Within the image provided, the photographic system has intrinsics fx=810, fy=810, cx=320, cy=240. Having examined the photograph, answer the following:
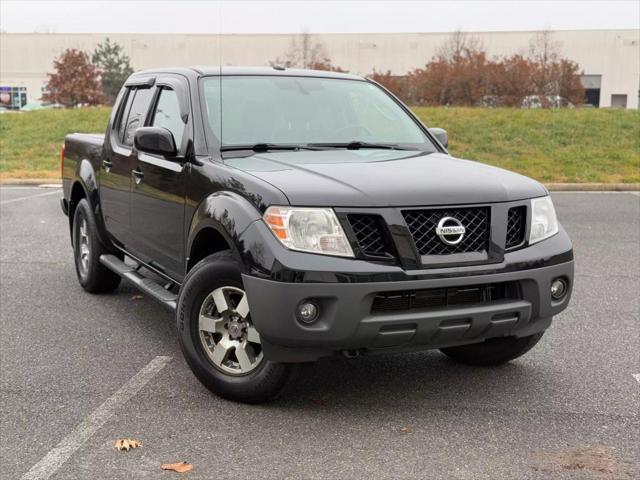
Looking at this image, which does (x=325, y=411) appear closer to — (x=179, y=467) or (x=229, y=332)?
(x=229, y=332)

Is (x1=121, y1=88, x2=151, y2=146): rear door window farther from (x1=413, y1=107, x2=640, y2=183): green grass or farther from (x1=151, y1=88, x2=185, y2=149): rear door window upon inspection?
(x1=413, y1=107, x2=640, y2=183): green grass

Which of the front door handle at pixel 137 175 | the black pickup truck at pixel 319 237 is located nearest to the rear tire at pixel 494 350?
the black pickup truck at pixel 319 237

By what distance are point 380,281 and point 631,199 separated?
38.0 ft

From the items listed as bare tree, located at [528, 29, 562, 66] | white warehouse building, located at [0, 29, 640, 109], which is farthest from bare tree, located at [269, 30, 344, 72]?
bare tree, located at [528, 29, 562, 66]

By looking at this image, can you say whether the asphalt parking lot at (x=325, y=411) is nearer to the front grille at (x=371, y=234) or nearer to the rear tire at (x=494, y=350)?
the rear tire at (x=494, y=350)

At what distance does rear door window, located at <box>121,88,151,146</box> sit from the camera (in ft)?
19.2

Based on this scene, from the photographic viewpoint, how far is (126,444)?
146 inches

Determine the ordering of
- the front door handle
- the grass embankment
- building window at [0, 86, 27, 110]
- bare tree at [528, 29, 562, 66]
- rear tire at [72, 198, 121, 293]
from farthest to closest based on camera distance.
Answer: building window at [0, 86, 27, 110], bare tree at [528, 29, 562, 66], the grass embankment, rear tire at [72, 198, 121, 293], the front door handle

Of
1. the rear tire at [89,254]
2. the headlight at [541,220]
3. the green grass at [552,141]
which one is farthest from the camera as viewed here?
the green grass at [552,141]

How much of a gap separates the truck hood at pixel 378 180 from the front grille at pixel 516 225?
72 millimetres

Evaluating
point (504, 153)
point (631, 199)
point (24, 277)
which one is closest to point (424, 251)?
point (24, 277)

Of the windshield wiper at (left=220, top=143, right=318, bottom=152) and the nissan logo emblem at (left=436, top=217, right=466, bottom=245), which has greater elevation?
the windshield wiper at (left=220, top=143, right=318, bottom=152)

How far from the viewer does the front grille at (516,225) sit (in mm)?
4105

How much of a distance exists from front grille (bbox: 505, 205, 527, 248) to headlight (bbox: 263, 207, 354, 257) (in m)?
0.90
